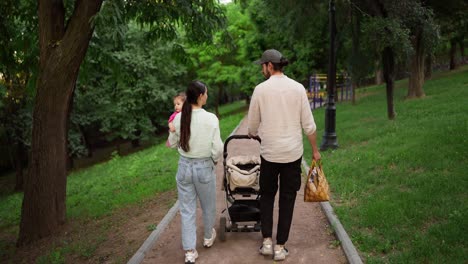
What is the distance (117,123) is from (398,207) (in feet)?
70.5

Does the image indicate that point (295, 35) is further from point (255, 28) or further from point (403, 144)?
→ point (403, 144)

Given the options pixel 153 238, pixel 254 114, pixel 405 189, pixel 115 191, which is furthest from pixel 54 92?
pixel 405 189

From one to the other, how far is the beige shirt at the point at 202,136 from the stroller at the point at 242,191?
48 cm

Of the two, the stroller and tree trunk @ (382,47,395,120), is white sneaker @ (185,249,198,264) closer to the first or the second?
the stroller

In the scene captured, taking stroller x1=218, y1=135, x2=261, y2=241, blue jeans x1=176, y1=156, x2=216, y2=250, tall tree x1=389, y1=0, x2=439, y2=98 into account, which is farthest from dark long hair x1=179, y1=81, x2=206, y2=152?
tall tree x1=389, y1=0, x2=439, y2=98

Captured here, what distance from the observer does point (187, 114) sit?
4609 mm

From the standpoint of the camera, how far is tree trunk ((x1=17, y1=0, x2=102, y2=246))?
6441 millimetres

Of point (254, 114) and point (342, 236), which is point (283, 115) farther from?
point (342, 236)

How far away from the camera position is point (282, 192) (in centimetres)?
465

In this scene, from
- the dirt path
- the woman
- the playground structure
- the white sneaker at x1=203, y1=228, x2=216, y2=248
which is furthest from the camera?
the playground structure

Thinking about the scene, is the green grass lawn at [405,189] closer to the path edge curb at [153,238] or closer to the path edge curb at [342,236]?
the path edge curb at [342,236]

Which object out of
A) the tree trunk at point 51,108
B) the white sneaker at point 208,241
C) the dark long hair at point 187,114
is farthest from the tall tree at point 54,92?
the white sneaker at point 208,241

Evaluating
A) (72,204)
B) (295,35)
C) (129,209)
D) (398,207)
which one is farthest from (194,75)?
(398,207)

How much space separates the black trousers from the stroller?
354 millimetres
